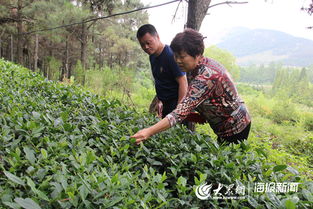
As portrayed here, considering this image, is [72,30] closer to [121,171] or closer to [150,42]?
[150,42]

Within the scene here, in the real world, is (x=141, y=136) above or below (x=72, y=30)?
below

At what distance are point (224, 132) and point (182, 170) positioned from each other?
755mm

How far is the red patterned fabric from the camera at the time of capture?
1635mm

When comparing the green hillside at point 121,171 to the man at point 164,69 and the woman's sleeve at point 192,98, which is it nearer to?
the woman's sleeve at point 192,98

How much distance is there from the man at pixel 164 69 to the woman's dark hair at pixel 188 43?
74 cm

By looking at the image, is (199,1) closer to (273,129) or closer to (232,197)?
(232,197)

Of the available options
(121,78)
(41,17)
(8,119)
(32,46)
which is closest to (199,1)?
(8,119)

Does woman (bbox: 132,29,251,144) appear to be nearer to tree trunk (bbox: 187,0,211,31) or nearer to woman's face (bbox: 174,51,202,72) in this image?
woman's face (bbox: 174,51,202,72)

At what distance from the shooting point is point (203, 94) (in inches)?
64.9

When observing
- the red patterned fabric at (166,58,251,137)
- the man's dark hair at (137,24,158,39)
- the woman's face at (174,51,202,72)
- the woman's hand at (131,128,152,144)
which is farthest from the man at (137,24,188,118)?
the woman's hand at (131,128,152,144)

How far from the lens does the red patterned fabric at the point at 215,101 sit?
163 centimetres

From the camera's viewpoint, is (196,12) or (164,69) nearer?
(164,69)

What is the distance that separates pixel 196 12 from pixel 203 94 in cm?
224

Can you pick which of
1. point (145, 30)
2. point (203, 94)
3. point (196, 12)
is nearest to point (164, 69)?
point (145, 30)
